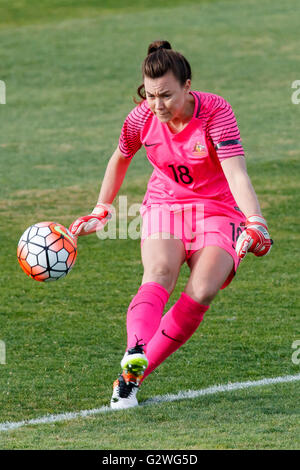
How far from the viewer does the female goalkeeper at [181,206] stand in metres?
4.97

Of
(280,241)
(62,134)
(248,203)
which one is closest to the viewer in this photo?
(248,203)

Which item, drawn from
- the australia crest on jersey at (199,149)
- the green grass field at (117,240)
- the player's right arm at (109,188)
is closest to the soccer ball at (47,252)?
the player's right arm at (109,188)

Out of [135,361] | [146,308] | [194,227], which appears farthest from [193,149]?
[135,361]

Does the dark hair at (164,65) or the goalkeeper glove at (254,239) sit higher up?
the dark hair at (164,65)

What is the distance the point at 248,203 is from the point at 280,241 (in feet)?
15.8

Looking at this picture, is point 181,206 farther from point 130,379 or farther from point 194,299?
point 130,379

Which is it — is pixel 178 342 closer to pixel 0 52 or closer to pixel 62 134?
pixel 62 134

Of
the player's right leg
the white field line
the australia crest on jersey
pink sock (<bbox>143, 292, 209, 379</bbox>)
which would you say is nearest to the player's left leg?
pink sock (<bbox>143, 292, 209, 379</bbox>)

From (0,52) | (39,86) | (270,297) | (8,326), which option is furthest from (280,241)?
(0,52)

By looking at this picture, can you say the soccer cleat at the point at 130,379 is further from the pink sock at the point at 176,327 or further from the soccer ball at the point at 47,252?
the soccer ball at the point at 47,252

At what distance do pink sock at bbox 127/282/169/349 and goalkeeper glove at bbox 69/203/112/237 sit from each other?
0.58m

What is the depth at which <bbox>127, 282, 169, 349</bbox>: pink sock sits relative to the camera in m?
4.74

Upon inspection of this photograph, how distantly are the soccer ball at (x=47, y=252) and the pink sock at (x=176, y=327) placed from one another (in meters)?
0.68
